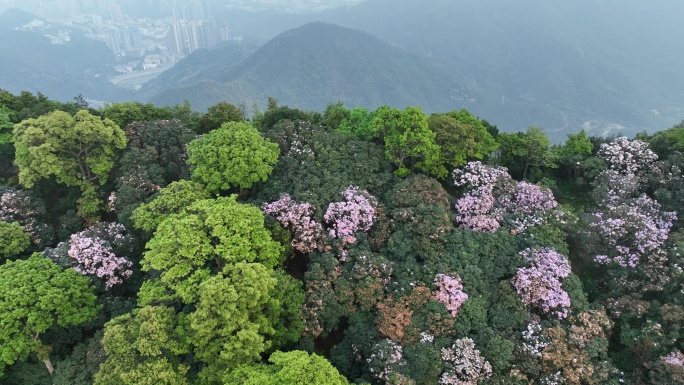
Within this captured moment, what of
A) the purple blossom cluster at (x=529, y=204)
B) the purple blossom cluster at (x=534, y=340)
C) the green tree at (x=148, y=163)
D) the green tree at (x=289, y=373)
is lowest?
the purple blossom cluster at (x=534, y=340)

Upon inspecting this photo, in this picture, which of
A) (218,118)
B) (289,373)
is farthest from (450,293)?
(218,118)

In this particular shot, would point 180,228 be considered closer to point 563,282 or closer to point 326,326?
point 326,326

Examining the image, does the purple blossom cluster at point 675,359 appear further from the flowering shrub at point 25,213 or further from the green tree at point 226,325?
the flowering shrub at point 25,213

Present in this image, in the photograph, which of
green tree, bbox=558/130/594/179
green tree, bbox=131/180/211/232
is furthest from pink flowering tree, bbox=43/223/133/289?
green tree, bbox=558/130/594/179

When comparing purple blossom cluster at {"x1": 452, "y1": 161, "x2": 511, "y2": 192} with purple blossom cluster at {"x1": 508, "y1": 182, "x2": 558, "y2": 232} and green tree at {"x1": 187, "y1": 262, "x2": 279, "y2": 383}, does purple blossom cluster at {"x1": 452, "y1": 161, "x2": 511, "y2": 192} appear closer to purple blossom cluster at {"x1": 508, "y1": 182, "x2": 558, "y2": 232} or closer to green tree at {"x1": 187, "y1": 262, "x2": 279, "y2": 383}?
purple blossom cluster at {"x1": 508, "y1": 182, "x2": 558, "y2": 232}

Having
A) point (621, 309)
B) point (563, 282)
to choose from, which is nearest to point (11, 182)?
point (563, 282)

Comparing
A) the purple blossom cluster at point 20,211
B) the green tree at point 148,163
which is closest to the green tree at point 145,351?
the green tree at point 148,163

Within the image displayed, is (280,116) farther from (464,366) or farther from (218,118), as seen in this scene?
(464,366)
